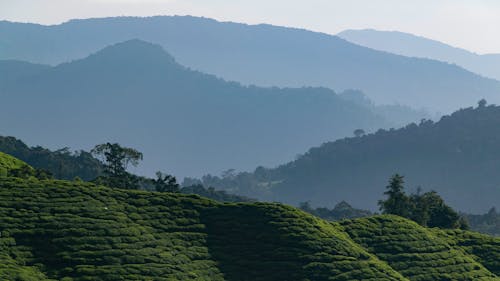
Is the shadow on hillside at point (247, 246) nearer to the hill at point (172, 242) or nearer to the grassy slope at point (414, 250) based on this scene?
the hill at point (172, 242)

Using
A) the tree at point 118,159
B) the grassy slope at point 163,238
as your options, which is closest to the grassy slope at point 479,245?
the grassy slope at point 163,238

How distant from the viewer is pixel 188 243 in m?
61.6

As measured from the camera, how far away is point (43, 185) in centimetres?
6506

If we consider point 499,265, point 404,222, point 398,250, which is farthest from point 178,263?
point 499,265

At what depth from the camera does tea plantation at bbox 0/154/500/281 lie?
181 feet

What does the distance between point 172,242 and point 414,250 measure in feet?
73.7

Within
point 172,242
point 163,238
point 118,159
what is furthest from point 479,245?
point 118,159

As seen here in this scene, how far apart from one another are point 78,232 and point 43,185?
9.26 m

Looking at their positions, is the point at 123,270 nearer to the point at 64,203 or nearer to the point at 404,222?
the point at 64,203

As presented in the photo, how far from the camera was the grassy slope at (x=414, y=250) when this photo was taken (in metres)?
66.5

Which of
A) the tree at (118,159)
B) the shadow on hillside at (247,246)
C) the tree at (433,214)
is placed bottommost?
the shadow on hillside at (247,246)

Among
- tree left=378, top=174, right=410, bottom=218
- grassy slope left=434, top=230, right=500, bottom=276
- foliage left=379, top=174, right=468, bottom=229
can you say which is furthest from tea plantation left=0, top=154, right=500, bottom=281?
tree left=378, top=174, right=410, bottom=218

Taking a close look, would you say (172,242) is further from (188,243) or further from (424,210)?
(424,210)

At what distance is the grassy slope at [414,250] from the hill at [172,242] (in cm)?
15
